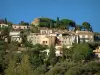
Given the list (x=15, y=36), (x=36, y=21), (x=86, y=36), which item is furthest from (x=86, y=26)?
(x=15, y=36)

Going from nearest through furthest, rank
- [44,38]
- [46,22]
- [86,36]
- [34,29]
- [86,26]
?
[44,38] < [86,36] < [34,29] < [86,26] < [46,22]

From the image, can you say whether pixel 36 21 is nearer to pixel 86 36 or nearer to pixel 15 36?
pixel 15 36

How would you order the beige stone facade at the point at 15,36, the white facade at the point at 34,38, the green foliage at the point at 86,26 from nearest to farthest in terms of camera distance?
the beige stone facade at the point at 15,36
the white facade at the point at 34,38
the green foliage at the point at 86,26

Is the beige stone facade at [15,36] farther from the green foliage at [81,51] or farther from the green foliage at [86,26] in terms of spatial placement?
the green foliage at [86,26]

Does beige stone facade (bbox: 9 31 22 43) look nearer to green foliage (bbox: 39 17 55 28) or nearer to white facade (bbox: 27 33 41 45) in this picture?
white facade (bbox: 27 33 41 45)

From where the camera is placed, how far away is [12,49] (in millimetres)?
33250

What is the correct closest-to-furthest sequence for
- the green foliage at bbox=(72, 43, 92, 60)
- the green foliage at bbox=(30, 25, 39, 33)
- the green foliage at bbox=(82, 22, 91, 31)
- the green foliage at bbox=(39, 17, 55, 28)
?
the green foliage at bbox=(72, 43, 92, 60), the green foliage at bbox=(30, 25, 39, 33), the green foliage at bbox=(82, 22, 91, 31), the green foliage at bbox=(39, 17, 55, 28)

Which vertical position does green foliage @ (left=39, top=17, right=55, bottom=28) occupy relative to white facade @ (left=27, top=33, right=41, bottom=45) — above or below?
above

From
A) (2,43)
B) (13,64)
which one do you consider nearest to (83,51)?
(2,43)

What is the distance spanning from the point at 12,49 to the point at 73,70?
6690 millimetres

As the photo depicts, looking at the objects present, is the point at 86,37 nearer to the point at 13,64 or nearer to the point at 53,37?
the point at 53,37

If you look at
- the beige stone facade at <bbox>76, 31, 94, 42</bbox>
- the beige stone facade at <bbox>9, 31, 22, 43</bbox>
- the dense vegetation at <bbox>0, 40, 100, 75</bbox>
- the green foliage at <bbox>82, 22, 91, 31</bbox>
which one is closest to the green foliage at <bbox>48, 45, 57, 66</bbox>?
the dense vegetation at <bbox>0, 40, 100, 75</bbox>

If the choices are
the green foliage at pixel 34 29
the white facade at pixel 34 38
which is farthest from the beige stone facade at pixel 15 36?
the green foliage at pixel 34 29

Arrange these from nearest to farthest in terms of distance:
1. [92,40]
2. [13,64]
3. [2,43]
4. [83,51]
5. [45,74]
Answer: [13,64], [45,74], [83,51], [2,43], [92,40]
